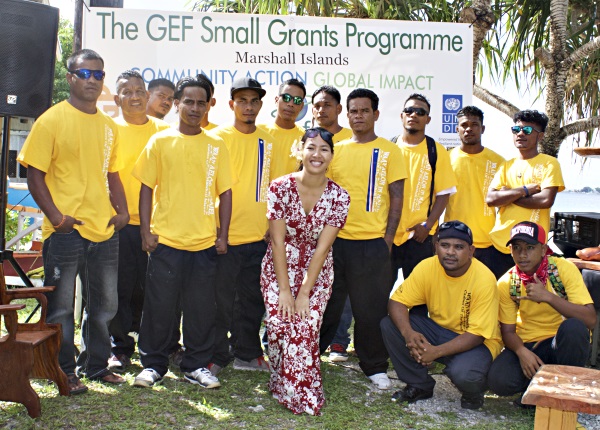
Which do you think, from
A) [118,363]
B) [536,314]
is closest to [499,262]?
[536,314]

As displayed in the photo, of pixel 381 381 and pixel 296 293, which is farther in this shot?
pixel 381 381

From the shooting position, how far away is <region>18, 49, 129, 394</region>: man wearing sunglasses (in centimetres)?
395

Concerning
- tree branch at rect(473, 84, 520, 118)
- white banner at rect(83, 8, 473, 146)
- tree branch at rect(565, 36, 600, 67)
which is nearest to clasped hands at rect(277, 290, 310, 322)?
white banner at rect(83, 8, 473, 146)

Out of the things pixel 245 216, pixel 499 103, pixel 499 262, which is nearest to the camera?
pixel 245 216

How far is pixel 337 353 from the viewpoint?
5270 millimetres

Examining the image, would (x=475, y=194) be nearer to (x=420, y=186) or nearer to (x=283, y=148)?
(x=420, y=186)

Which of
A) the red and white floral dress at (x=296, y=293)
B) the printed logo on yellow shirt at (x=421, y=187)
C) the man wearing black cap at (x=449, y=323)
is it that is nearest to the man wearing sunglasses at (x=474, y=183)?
the printed logo on yellow shirt at (x=421, y=187)

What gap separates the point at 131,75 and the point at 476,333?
3097 millimetres

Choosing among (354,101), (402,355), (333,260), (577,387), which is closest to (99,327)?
(333,260)

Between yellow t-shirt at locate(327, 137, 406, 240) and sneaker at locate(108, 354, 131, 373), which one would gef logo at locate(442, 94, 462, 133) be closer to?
yellow t-shirt at locate(327, 137, 406, 240)

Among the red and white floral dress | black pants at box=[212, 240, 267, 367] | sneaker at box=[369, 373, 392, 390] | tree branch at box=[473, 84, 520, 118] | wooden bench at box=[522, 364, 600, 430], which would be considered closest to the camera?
wooden bench at box=[522, 364, 600, 430]

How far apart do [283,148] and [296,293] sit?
1249 millimetres

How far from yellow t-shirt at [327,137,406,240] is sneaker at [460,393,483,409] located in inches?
47.7

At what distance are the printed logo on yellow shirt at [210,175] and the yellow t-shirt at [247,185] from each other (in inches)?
11.3
